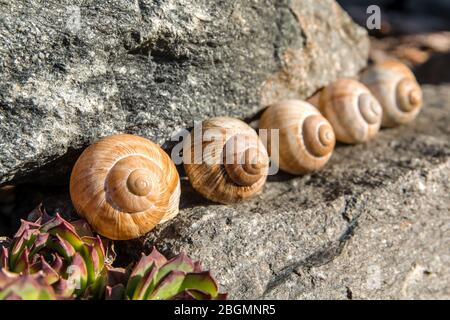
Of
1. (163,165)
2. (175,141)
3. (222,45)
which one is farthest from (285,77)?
(163,165)

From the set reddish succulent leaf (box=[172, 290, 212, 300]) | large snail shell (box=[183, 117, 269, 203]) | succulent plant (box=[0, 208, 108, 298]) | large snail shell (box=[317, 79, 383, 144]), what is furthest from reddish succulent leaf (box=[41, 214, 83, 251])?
large snail shell (box=[317, 79, 383, 144])

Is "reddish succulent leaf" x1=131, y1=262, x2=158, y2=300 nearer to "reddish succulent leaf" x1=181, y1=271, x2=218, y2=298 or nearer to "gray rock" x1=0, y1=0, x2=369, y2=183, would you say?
"reddish succulent leaf" x1=181, y1=271, x2=218, y2=298

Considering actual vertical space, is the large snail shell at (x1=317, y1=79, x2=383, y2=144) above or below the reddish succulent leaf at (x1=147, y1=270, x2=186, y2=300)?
above

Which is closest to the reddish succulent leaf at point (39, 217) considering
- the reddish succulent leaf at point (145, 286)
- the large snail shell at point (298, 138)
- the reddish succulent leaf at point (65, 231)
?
the reddish succulent leaf at point (65, 231)

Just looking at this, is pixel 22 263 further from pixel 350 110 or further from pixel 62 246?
pixel 350 110
